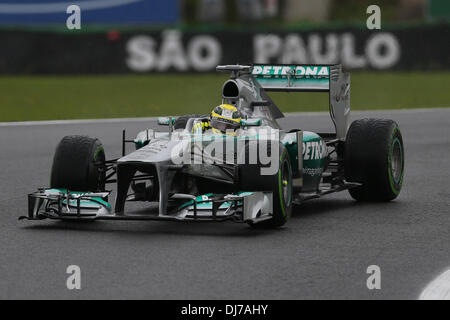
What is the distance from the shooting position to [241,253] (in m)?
8.81

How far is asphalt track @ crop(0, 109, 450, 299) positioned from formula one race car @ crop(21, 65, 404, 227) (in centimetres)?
19

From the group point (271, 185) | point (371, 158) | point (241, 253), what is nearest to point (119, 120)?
point (371, 158)

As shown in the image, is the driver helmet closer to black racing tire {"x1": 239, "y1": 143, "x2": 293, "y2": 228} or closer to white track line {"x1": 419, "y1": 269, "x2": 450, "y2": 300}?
black racing tire {"x1": 239, "y1": 143, "x2": 293, "y2": 228}

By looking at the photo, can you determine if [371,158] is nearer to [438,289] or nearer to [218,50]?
[438,289]

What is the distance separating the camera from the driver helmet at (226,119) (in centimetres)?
1051

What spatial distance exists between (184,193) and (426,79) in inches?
973

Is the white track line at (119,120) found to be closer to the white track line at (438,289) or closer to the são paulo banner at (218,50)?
the são paulo banner at (218,50)

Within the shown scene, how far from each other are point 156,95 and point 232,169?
1928 cm

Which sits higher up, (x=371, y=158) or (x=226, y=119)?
(x=226, y=119)

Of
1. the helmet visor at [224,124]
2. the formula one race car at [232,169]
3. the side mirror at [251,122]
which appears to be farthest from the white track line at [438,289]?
the helmet visor at [224,124]

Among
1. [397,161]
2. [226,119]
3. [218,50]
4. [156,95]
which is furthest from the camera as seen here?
[218,50]

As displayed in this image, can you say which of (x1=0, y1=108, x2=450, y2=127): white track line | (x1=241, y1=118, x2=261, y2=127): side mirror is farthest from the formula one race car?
(x1=0, y1=108, x2=450, y2=127): white track line

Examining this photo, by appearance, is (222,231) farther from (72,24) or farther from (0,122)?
(72,24)

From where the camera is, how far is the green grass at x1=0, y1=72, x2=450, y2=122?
2530 cm
